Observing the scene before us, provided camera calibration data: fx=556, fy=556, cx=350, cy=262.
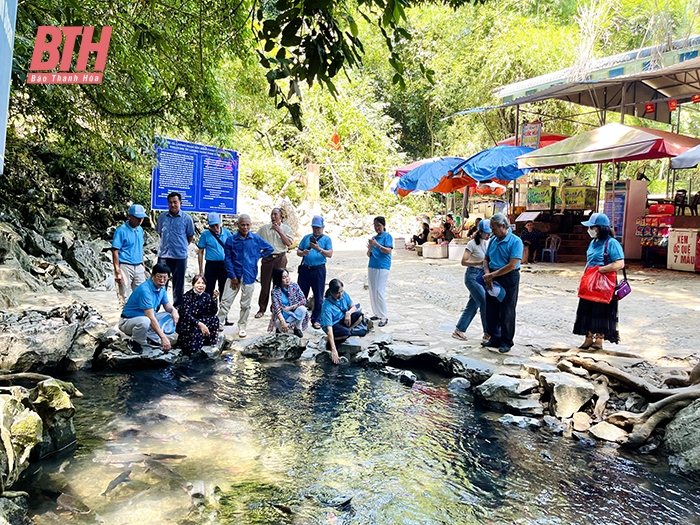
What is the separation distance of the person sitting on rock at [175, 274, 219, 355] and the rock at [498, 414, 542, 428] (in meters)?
3.82

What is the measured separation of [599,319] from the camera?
21.1 feet

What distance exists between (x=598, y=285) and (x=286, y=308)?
4.09 metres

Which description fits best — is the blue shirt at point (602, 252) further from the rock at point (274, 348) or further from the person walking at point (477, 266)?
the rock at point (274, 348)

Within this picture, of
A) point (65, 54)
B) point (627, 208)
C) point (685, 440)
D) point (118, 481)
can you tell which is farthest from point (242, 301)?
point (627, 208)

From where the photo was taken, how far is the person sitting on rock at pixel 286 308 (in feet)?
25.9

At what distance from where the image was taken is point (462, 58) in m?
23.9

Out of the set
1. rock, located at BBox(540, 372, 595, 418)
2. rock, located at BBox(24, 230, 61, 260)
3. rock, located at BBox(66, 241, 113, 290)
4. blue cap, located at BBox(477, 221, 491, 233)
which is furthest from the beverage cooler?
rock, located at BBox(24, 230, 61, 260)

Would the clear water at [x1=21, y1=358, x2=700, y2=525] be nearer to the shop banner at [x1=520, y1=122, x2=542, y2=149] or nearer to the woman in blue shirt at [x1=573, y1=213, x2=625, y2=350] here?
the woman in blue shirt at [x1=573, y1=213, x2=625, y2=350]

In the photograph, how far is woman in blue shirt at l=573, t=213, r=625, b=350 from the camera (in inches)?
244

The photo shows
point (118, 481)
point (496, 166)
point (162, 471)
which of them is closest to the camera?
point (118, 481)

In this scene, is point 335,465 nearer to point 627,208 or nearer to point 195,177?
point 195,177

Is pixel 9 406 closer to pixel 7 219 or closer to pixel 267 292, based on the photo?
pixel 267 292

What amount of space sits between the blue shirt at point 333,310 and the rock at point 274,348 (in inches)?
21.0

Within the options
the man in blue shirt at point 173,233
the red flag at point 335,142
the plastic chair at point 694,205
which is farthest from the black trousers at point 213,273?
the red flag at point 335,142
